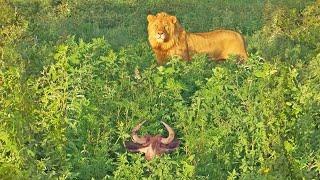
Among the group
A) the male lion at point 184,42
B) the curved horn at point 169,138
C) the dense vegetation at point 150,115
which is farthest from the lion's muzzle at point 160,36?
the curved horn at point 169,138

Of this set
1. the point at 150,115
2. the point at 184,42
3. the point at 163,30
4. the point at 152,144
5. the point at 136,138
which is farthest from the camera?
the point at 184,42

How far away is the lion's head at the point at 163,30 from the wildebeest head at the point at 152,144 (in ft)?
8.67

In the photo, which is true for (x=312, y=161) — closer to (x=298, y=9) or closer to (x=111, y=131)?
(x=111, y=131)

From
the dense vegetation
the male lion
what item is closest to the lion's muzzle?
the male lion

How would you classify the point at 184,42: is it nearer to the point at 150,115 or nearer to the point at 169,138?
the point at 150,115

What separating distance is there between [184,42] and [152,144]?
10.3 ft

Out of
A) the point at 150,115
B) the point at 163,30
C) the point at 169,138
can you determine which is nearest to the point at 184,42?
the point at 163,30

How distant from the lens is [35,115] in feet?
22.1

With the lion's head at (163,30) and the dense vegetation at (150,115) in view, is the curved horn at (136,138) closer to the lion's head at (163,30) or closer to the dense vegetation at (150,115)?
the dense vegetation at (150,115)

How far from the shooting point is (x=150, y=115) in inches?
280

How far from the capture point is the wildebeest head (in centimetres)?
652

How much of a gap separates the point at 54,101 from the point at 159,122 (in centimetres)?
91

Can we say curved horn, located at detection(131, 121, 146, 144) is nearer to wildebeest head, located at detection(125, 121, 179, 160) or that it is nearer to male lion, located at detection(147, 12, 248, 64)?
wildebeest head, located at detection(125, 121, 179, 160)

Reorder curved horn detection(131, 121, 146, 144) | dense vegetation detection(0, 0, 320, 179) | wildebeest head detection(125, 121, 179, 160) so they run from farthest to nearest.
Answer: curved horn detection(131, 121, 146, 144) < wildebeest head detection(125, 121, 179, 160) < dense vegetation detection(0, 0, 320, 179)
